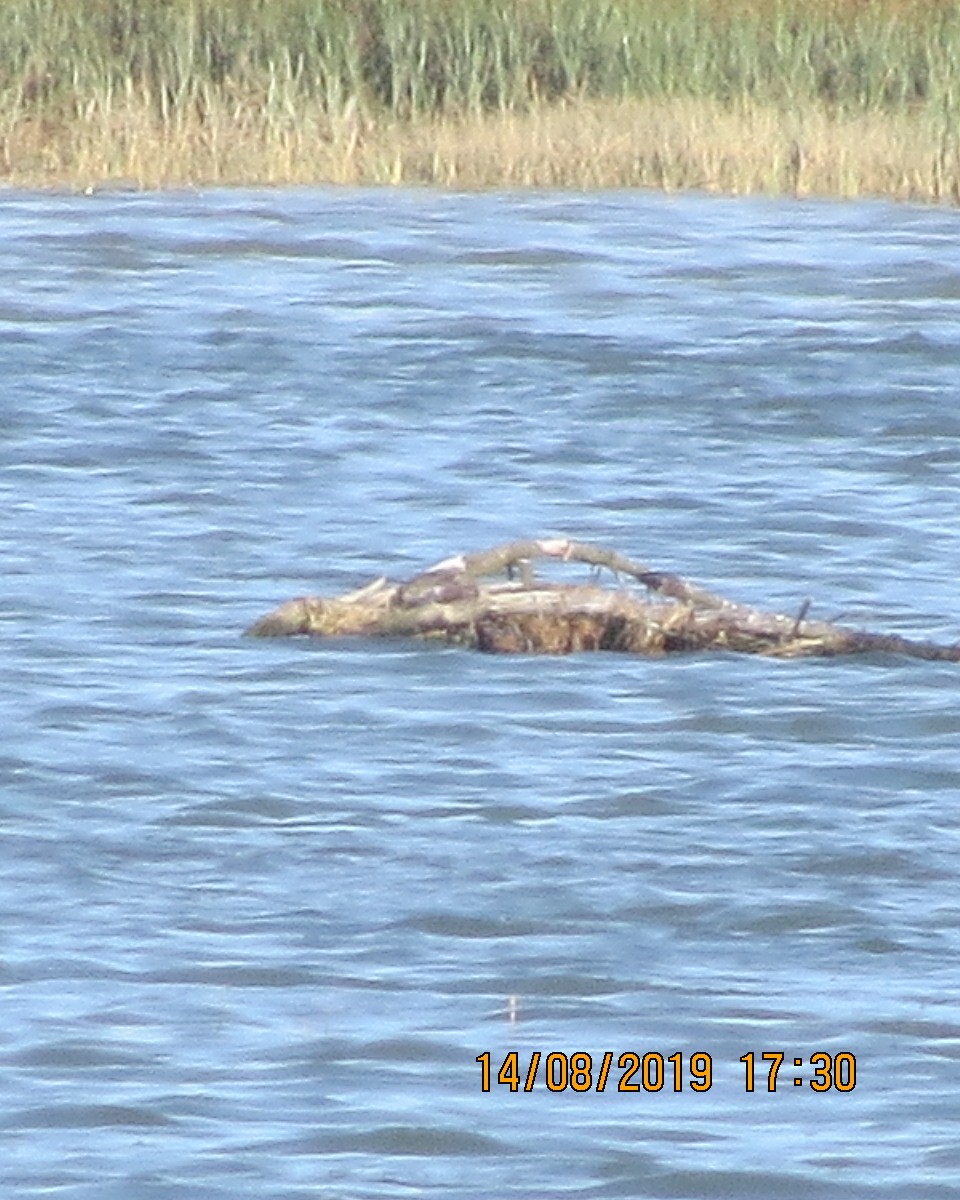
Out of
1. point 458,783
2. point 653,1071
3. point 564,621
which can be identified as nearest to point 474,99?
point 564,621

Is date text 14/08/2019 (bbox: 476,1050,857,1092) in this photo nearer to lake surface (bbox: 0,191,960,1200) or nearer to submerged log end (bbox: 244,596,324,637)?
lake surface (bbox: 0,191,960,1200)

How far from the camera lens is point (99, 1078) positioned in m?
5.14

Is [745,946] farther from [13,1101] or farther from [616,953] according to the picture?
[13,1101]

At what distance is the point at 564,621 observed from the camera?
27.6 feet

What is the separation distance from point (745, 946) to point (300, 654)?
110 inches

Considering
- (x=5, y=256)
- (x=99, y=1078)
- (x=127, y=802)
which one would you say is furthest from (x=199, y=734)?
(x=5, y=256)

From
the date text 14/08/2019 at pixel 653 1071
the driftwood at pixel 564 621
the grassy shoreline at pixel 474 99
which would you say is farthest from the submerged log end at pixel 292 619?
the grassy shoreline at pixel 474 99

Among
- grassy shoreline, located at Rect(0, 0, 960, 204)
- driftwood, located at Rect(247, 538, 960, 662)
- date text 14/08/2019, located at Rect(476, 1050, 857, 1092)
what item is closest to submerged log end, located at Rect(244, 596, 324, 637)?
driftwood, located at Rect(247, 538, 960, 662)

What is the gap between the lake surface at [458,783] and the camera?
5.03 meters

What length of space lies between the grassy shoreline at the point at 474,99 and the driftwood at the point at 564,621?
10.1 metres

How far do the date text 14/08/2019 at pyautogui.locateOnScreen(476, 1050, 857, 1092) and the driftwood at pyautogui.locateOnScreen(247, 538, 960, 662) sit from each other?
2884 mm

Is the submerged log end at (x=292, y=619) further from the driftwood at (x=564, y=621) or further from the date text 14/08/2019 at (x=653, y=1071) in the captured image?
the date text 14/08/2019 at (x=653, y=1071)

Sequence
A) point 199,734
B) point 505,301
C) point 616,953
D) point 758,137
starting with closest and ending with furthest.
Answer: point 616,953 → point 199,734 → point 505,301 → point 758,137

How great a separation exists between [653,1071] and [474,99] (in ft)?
46.1
